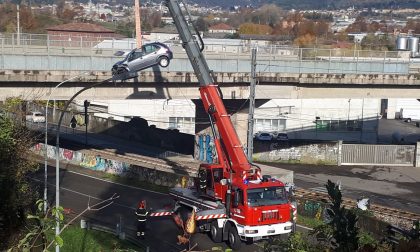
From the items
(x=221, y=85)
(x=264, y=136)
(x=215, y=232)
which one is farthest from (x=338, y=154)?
(x=215, y=232)

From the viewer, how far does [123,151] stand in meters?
44.8

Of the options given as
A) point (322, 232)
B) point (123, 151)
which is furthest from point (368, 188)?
point (322, 232)

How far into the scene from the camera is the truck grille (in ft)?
65.9

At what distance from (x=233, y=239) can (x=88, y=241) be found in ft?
15.7

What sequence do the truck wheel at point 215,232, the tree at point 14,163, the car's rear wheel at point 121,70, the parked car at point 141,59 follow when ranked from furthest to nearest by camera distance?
the parked car at point 141,59
the car's rear wheel at point 121,70
the truck wheel at point 215,232
the tree at point 14,163

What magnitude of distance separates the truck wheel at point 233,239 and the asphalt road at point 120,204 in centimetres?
58

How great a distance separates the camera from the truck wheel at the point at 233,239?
810 inches

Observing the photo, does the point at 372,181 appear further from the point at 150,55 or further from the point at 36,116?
the point at 36,116

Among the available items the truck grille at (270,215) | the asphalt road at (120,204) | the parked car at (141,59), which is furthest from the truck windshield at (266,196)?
the parked car at (141,59)

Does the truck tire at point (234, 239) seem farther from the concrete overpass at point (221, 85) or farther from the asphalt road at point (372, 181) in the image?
the asphalt road at point (372, 181)

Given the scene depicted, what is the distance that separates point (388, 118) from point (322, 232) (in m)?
64.4

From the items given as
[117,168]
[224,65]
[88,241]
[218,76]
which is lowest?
[88,241]

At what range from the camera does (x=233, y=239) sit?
2081 cm

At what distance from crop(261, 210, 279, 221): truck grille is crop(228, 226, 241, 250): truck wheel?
1.05 m
